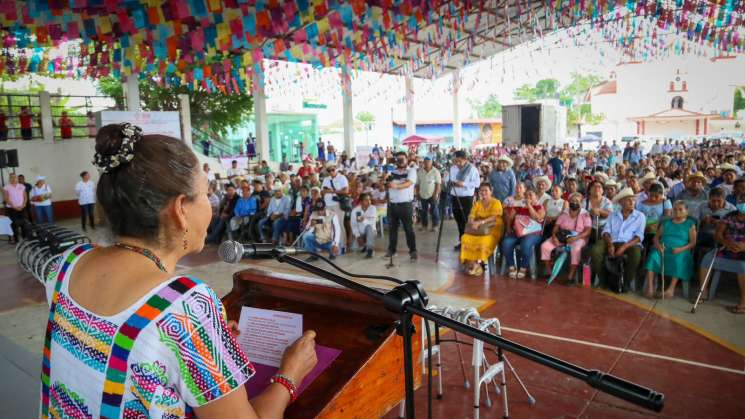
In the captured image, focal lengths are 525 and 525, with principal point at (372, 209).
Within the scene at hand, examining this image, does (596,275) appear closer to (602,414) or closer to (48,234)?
(602,414)

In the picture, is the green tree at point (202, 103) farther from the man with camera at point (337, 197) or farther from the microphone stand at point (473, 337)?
the microphone stand at point (473, 337)

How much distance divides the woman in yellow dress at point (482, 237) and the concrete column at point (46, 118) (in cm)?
1382

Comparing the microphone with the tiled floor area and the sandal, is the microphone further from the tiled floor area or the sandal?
the sandal

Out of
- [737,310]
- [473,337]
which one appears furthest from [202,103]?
[473,337]

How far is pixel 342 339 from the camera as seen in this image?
1.57m

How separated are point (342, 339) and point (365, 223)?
7.15 meters

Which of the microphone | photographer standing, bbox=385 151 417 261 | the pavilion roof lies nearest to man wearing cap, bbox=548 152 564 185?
the pavilion roof

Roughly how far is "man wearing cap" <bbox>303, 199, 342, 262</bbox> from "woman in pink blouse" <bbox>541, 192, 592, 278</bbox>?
134 inches

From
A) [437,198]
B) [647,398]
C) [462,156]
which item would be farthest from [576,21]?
[647,398]

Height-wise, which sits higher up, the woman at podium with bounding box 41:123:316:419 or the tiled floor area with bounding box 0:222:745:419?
the woman at podium with bounding box 41:123:316:419

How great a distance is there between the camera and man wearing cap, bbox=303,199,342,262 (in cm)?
870

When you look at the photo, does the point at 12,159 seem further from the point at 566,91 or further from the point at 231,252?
the point at 566,91

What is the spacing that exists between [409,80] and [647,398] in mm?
27627

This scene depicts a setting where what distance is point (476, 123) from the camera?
4859cm
